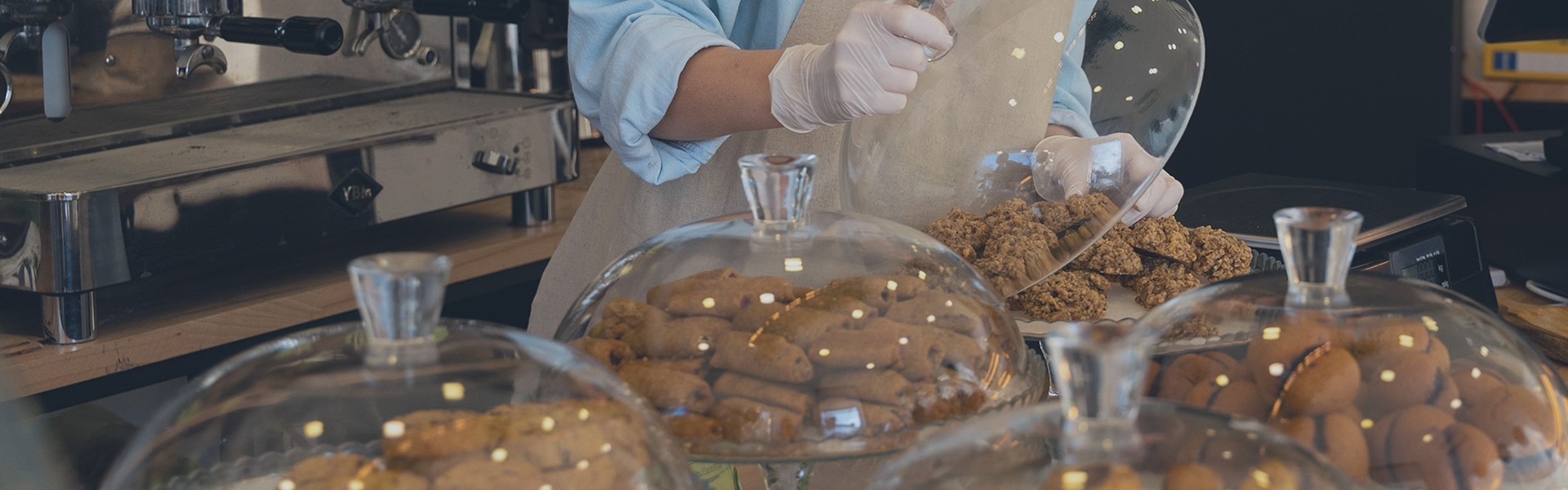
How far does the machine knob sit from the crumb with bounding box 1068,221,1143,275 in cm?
96

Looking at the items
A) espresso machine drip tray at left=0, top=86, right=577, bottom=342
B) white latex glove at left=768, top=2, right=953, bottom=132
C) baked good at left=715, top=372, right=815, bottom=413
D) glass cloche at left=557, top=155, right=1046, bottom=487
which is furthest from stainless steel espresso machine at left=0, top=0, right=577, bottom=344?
baked good at left=715, top=372, right=815, bottom=413

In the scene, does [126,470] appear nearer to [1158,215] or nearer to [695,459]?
[695,459]

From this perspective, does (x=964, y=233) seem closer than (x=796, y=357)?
No

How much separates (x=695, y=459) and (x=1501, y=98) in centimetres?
358

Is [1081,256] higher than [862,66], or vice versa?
[862,66]

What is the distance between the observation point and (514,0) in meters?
1.80

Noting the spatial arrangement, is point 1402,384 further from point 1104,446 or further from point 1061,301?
point 1061,301

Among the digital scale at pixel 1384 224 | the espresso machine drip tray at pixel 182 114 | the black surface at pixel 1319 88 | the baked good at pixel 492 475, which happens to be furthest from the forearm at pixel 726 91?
the black surface at pixel 1319 88

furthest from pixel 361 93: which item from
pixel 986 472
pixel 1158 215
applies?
pixel 986 472

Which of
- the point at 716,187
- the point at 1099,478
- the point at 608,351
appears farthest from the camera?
the point at 716,187

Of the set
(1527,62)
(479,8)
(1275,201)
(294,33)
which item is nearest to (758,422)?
(294,33)

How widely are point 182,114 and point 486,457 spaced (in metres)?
1.45

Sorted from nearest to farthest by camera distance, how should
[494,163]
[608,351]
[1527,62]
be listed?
[608,351]
[494,163]
[1527,62]

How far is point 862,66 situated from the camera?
0.99 meters
